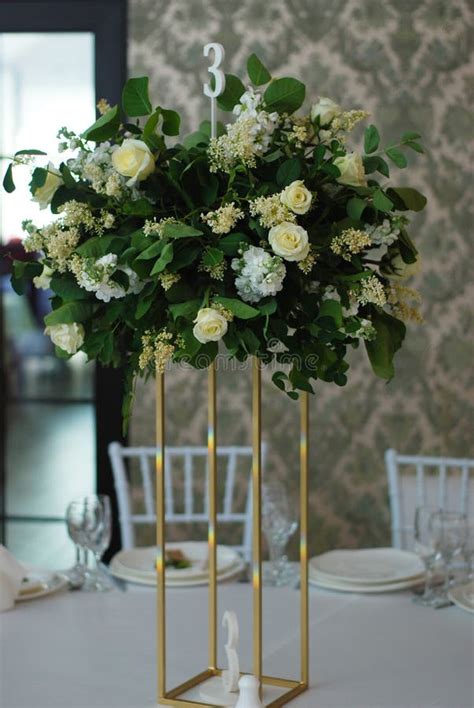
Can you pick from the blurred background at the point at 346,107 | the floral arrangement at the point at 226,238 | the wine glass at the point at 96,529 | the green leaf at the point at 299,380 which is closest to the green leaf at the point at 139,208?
the floral arrangement at the point at 226,238

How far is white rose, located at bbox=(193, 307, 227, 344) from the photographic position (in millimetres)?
1480

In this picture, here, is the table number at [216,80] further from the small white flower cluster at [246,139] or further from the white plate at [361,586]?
the white plate at [361,586]

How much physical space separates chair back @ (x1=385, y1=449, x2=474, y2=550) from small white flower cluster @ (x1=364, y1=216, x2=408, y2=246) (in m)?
1.61

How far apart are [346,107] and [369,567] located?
2043mm

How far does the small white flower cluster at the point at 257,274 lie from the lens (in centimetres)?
149

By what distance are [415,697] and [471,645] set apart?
12.0 inches

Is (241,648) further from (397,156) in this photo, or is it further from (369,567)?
(397,156)

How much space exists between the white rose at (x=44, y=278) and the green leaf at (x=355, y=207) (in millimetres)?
488

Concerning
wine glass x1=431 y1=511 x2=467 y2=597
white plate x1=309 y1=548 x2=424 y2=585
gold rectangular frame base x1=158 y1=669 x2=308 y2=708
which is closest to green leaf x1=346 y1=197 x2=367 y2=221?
gold rectangular frame base x1=158 y1=669 x2=308 y2=708

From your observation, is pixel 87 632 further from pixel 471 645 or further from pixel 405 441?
pixel 405 441

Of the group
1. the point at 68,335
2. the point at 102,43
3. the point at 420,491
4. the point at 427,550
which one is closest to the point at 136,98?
the point at 68,335

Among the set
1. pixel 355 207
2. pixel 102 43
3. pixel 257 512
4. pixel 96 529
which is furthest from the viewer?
pixel 102 43

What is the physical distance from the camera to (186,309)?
5.02 ft

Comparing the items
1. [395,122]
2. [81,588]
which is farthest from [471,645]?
[395,122]
